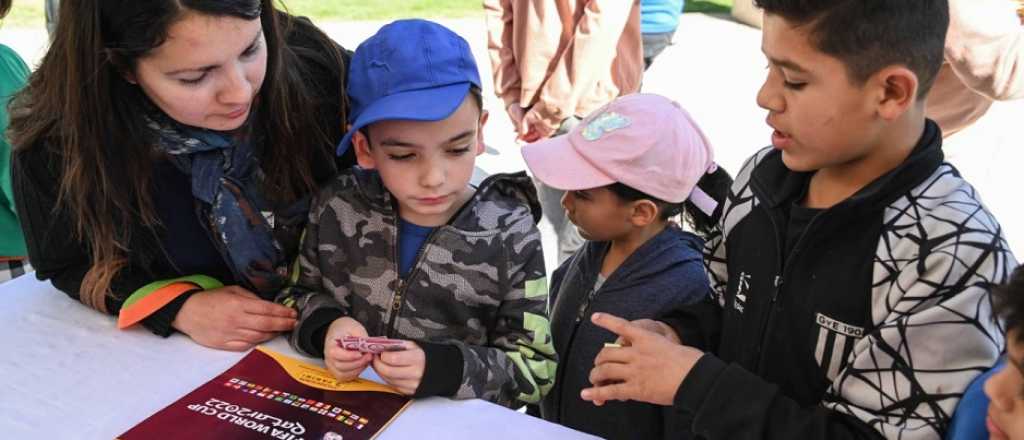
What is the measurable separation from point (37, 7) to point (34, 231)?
29.5 ft

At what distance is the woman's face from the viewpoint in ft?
4.57

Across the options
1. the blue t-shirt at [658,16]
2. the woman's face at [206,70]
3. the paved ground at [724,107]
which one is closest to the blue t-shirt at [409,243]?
the woman's face at [206,70]

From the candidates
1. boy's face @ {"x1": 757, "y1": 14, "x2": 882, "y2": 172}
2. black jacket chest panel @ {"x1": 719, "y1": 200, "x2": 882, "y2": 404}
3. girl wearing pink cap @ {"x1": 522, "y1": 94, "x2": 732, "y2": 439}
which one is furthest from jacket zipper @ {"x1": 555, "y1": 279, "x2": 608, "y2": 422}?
boy's face @ {"x1": 757, "y1": 14, "x2": 882, "y2": 172}

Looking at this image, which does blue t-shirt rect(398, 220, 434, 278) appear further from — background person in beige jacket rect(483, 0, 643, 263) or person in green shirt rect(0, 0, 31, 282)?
background person in beige jacket rect(483, 0, 643, 263)

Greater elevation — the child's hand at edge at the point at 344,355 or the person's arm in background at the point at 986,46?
the person's arm in background at the point at 986,46

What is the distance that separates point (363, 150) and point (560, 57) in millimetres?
1467

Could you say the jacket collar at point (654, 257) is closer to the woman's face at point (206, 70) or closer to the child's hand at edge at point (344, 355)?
the child's hand at edge at point (344, 355)

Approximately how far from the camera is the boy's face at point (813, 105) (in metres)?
1.18

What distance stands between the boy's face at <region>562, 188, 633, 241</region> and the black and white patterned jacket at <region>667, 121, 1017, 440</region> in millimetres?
414

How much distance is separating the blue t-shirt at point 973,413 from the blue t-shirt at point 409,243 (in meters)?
0.87

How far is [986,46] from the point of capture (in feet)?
7.36

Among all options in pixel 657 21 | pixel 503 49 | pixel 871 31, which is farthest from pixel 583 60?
pixel 871 31

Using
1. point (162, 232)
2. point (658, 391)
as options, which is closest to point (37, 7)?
point (162, 232)

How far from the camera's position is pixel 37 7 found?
9.16 m
